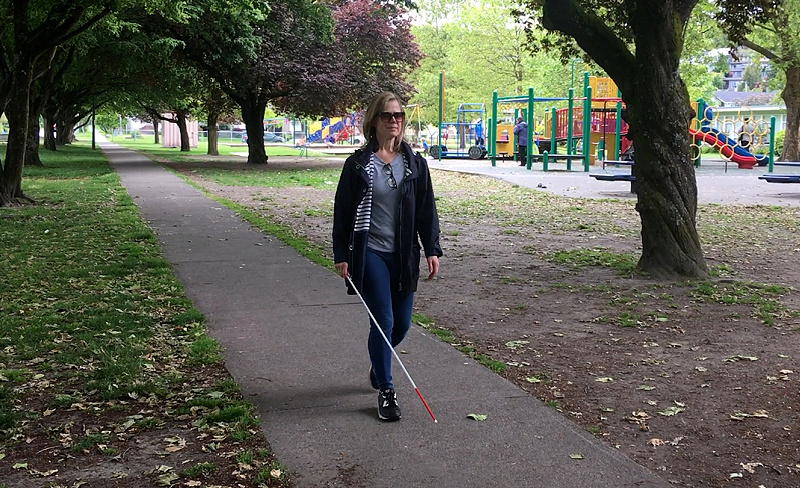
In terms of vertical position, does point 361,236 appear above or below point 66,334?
above

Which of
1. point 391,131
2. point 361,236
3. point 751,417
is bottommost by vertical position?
point 751,417

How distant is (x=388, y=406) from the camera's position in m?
4.62

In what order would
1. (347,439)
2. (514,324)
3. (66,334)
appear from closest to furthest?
1. (347,439)
2. (66,334)
3. (514,324)

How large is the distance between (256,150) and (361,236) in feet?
100

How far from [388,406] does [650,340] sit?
2760 mm

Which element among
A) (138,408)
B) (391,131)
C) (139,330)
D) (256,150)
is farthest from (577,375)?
(256,150)

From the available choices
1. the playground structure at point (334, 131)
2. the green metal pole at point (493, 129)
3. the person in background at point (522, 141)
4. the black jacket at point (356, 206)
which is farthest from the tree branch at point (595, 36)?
the playground structure at point (334, 131)

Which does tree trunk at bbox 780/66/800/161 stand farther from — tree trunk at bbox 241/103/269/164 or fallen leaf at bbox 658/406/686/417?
fallen leaf at bbox 658/406/686/417

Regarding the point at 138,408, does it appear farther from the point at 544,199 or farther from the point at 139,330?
the point at 544,199

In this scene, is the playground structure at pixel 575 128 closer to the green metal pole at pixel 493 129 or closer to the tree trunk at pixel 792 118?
the green metal pole at pixel 493 129

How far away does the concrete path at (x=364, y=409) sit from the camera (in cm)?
393

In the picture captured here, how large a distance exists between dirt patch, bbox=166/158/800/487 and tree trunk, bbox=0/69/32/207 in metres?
6.76

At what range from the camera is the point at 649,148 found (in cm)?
896

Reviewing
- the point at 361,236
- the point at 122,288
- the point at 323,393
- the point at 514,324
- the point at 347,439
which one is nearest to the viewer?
the point at 347,439
